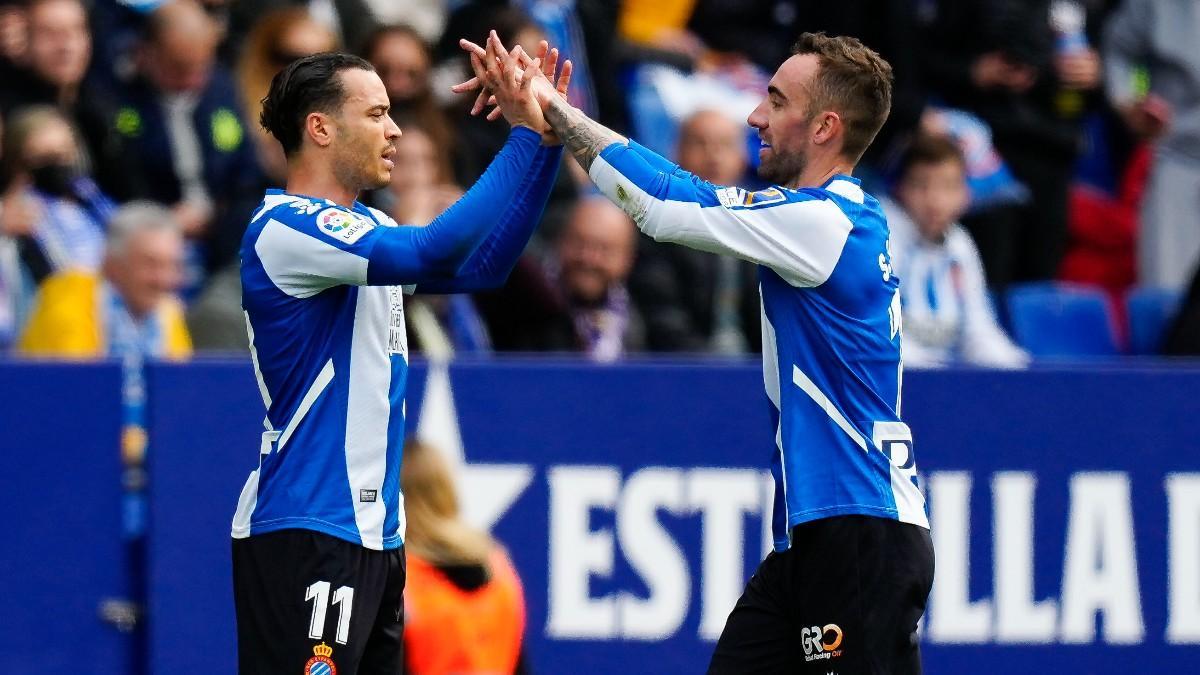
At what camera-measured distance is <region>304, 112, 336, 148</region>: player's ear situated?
17.0ft

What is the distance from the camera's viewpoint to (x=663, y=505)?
306 inches

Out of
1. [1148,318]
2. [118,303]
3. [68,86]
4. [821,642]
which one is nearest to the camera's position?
[821,642]

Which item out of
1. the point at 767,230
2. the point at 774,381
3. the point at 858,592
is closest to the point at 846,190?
the point at 767,230

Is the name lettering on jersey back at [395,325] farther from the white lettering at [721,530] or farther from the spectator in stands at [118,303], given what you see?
the spectator in stands at [118,303]

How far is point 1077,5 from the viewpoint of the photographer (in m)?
11.6

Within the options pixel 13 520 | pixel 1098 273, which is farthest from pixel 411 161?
pixel 1098 273

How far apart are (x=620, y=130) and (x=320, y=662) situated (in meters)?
5.82

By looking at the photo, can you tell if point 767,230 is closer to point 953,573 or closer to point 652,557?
point 652,557

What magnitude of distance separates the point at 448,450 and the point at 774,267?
279 cm

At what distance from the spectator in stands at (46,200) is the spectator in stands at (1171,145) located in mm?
5860

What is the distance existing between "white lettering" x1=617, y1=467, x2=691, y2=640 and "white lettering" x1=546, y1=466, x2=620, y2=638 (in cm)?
6

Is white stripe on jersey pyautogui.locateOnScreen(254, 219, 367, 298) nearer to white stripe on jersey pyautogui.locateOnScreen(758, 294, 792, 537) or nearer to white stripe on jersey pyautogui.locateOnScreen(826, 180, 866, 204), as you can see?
white stripe on jersey pyautogui.locateOnScreen(758, 294, 792, 537)

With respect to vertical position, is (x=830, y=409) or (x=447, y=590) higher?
(x=830, y=409)

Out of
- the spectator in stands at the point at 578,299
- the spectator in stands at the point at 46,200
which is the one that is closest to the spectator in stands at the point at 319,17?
the spectator in stands at the point at 46,200
